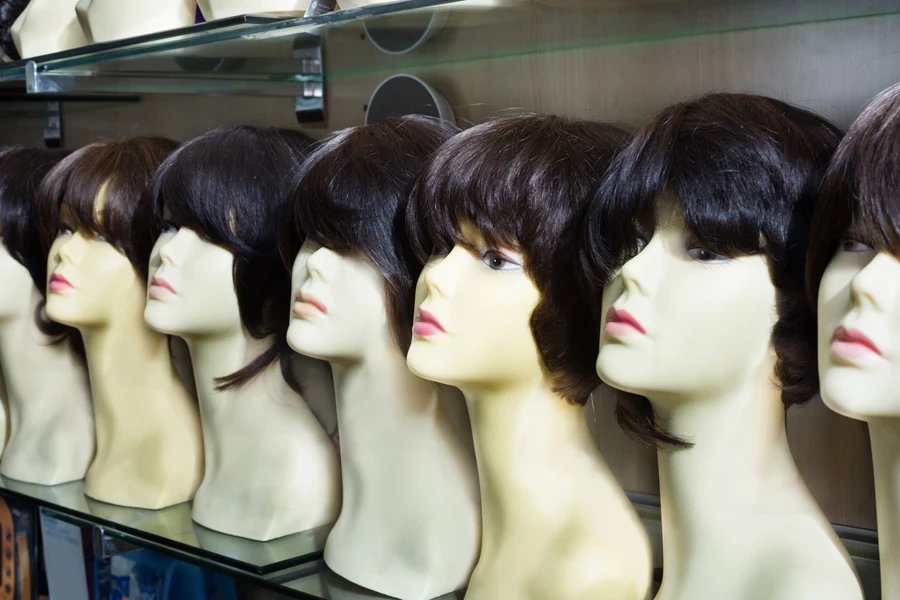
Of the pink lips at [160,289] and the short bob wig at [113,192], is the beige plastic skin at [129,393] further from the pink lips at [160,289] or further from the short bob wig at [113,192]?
the pink lips at [160,289]

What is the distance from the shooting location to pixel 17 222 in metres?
1.69

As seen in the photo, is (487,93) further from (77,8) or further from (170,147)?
(77,8)

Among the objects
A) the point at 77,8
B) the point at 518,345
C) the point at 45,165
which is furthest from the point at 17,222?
the point at 518,345

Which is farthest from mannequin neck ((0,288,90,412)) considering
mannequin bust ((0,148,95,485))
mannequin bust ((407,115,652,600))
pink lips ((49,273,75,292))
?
mannequin bust ((407,115,652,600))

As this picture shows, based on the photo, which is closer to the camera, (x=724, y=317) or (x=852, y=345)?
(x=852, y=345)

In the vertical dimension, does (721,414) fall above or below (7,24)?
below

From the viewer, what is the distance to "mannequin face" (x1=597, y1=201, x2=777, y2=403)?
88cm

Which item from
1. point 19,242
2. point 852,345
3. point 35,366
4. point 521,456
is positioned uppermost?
point 852,345

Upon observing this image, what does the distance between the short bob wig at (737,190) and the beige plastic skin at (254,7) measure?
→ 1.84ft

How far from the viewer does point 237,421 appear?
1424 mm

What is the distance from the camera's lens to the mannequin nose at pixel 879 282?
2.48 feet

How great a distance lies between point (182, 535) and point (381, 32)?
2.35 ft

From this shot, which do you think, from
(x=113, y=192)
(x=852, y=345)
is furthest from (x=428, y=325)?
(x=113, y=192)

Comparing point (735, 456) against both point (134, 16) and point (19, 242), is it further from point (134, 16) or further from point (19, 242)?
point (19, 242)
